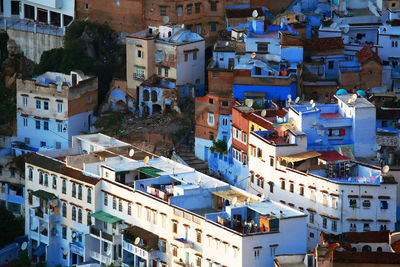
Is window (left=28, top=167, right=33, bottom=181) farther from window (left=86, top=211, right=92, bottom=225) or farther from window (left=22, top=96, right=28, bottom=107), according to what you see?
window (left=22, top=96, right=28, bottom=107)

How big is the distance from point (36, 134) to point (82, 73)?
234 inches

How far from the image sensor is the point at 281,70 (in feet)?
356

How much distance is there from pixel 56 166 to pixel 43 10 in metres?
24.9

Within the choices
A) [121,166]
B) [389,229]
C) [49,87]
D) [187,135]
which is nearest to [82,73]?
[49,87]

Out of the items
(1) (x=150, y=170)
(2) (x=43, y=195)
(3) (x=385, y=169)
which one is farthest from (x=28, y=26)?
(3) (x=385, y=169)

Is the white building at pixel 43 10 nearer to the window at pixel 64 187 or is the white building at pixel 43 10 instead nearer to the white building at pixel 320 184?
the window at pixel 64 187

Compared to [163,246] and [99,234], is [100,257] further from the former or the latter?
[163,246]

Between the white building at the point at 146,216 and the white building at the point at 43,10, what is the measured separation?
17813mm

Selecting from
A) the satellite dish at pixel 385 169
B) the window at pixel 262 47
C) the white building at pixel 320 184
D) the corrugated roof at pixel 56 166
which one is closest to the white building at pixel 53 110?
the corrugated roof at pixel 56 166

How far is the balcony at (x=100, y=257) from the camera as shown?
315 ft

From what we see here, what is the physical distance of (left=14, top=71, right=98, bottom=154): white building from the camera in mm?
110875

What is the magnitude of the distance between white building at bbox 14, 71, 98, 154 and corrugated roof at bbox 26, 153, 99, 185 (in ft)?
24.0

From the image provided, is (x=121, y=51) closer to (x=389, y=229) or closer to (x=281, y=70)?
(x=281, y=70)

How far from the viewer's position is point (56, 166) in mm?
100125
